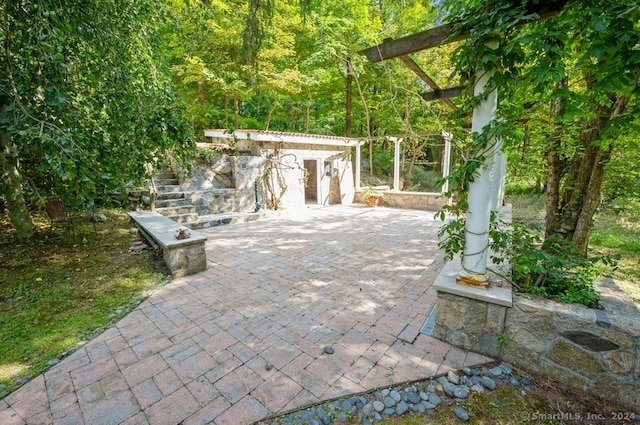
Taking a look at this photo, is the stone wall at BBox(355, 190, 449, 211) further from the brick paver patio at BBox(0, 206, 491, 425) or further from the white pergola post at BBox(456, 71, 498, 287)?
the white pergola post at BBox(456, 71, 498, 287)

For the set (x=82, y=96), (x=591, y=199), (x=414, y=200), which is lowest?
(x=414, y=200)

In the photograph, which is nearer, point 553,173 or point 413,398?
point 413,398

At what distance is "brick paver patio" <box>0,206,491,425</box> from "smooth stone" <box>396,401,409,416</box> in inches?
6.3

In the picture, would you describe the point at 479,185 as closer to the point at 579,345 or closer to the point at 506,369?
the point at 579,345

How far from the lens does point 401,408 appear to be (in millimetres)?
1727

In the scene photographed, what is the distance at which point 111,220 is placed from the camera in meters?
6.10

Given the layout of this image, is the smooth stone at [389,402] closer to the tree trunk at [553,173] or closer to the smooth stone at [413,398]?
the smooth stone at [413,398]

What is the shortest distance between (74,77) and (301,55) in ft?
33.1

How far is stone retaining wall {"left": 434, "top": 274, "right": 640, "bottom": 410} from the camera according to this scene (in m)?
1.69

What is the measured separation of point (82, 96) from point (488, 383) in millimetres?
4273

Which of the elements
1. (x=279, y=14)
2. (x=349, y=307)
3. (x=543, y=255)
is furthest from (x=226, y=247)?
(x=279, y=14)

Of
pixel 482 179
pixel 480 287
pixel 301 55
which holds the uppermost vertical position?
pixel 301 55

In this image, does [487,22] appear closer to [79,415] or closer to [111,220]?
[79,415]

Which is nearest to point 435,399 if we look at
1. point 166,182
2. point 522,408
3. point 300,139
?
point 522,408
